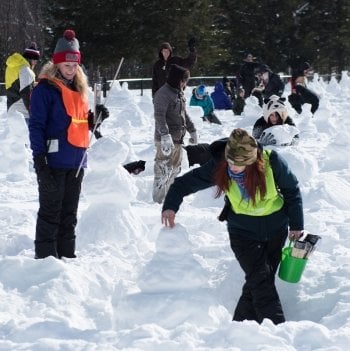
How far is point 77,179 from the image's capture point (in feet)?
17.3

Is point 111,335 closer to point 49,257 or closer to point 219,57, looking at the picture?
point 49,257

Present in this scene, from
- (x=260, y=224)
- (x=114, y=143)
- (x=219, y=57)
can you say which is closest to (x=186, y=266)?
(x=260, y=224)

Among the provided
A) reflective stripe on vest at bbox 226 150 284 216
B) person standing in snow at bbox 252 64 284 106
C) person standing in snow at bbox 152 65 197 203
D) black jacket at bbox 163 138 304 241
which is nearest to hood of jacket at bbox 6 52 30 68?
person standing in snow at bbox 152 65 197 203

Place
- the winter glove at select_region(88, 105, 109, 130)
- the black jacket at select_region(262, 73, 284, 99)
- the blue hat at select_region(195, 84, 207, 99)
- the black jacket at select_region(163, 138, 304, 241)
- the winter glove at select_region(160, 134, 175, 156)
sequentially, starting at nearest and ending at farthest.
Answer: the black jacket at select_region(163, 138, 304, 241) → the winter glove at select_region(88, 105, 109, 130) → the winter glove at select_region(160, 134, 175, 156) → the black jacket at select_region(262, 73, 284, 99) → the blue hat at select_region(195, 84, 207, 99)

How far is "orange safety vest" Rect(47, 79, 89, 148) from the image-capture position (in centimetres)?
502

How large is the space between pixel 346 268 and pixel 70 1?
89.1 feet

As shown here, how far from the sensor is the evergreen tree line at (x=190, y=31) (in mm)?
30547

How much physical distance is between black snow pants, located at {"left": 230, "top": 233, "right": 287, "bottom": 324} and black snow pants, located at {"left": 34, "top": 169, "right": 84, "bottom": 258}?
137cm

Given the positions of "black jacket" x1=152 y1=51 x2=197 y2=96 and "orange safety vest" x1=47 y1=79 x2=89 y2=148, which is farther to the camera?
"black jacket" x1=152 y1=51 x2=197 y2=96

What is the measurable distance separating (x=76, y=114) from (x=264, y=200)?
1.56 metres

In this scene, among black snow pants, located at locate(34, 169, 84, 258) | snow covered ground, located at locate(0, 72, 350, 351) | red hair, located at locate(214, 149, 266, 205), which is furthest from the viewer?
black snow pants, located at locate(34, 169, 84, 258)

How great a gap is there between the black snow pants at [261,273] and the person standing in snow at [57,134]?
1.37 m

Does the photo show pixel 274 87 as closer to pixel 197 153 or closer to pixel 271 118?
pixel 271 118

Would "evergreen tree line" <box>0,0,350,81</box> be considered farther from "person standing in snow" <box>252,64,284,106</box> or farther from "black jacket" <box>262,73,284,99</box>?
"black jacket" <box>262,73,284,99</box>
